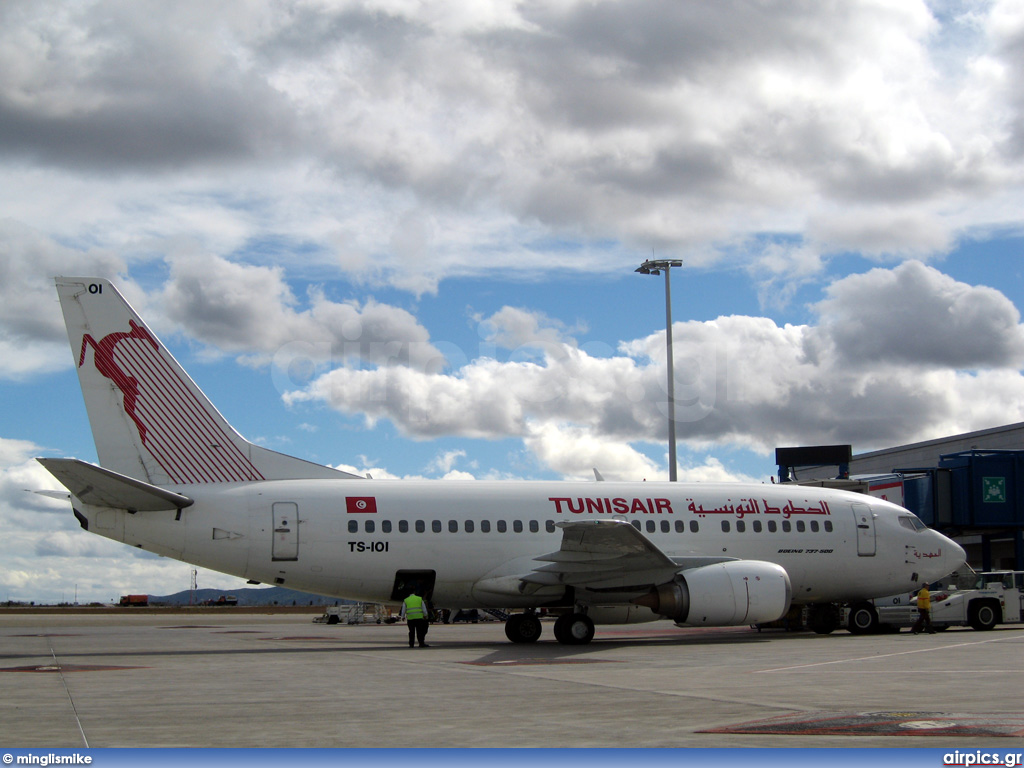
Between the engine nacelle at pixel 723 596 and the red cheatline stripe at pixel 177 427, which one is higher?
the red cheatline stripe at pixel 177 427

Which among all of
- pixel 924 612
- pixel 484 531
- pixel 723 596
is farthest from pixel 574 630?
pixel 924 612

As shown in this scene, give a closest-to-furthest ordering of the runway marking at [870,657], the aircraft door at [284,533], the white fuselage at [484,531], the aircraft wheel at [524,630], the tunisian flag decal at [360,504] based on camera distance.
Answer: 1. the runway marking at [870,657]
2. the white fuselage at [484,531]
3. the aircraft door at [284,533]
4. the tunisian flag decal at [360,504]
5. the aircraft wheel at [524,630]

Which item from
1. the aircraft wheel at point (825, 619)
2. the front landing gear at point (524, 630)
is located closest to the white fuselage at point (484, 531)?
the front landing gear at point (524, 630)

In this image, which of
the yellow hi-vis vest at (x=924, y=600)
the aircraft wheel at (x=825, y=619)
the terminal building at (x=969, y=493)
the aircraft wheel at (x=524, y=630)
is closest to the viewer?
the aircraft wheel at (x=524, y=630)

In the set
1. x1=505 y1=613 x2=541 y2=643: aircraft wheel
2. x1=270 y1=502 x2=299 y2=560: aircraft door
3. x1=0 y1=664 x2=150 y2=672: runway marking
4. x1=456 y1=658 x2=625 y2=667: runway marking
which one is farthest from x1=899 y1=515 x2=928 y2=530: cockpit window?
x1=0 y1=664 x2=150 y2=672: runway marking

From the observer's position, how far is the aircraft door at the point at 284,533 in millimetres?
22766

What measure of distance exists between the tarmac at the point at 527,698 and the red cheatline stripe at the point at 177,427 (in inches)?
164

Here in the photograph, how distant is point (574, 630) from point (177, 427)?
33.9 ft

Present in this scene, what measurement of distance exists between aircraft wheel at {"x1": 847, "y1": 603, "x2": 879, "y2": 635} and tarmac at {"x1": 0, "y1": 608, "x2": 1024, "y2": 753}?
670 centimetres

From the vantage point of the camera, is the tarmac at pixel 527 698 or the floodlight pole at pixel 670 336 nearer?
the tarmac at pixel 527 698

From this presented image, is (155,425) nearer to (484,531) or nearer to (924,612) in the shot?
(484,531)

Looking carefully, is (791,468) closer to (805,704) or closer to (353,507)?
(353,507)

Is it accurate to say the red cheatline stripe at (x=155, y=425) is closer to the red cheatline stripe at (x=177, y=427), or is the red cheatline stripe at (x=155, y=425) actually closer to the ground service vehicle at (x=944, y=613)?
the red cheatline stripe at (x=177, y=427)

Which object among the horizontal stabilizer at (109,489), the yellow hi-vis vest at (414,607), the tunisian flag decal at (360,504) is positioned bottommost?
the yellow hi-vis vest at (414,607)
